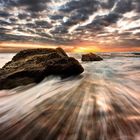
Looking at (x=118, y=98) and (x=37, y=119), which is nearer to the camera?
(x=37, y=119)

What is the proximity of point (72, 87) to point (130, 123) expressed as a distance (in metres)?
4.16

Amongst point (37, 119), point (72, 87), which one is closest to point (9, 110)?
point (37, 119)

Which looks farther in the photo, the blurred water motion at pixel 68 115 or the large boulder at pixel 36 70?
the large boulder at pixel 36 70

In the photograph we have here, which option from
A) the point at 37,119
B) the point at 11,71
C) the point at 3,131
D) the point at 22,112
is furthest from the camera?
the point at 11,71

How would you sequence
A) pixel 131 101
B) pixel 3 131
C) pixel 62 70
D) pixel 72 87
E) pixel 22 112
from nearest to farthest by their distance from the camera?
pixel 3 131, pixel 22 112, pixel 131 101, pixel 72 87, pixel 62 70

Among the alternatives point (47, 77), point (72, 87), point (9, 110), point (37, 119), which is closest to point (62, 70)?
point (47, 77)

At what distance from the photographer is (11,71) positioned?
902cm

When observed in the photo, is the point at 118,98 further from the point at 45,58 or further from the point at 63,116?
the point at 45,58

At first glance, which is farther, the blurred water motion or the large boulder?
the large boulder

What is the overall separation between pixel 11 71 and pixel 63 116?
5317 millimetres

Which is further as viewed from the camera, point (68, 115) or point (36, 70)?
point (36, 70)

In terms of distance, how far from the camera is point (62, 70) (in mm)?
10328

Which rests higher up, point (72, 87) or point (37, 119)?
point (37, 119)

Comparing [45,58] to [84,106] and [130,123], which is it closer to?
[84,106]
